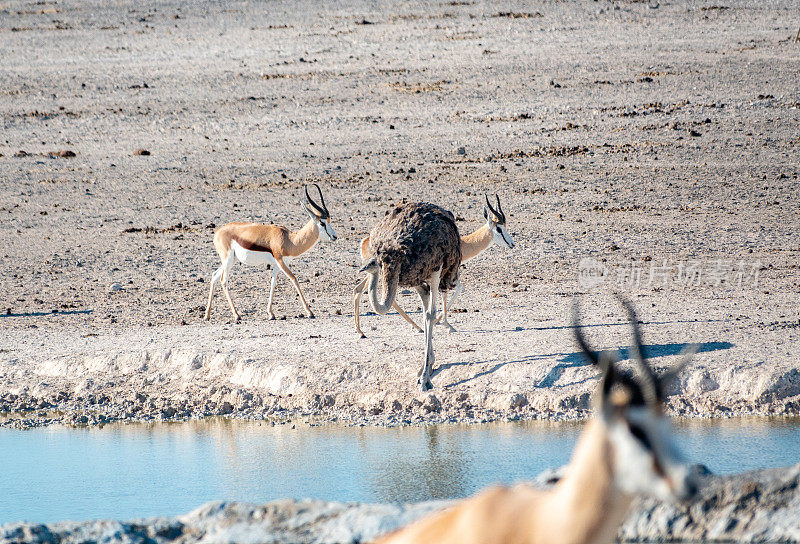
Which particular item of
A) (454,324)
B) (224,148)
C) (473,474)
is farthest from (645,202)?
(473,474)

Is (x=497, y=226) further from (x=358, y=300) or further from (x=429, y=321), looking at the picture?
(x=429, y=321)

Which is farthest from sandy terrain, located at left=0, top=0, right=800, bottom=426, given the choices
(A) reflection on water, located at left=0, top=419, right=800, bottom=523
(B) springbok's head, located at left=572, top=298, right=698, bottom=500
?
(B) springbok's head, located at left=572, top=298, right=698, bottom=500

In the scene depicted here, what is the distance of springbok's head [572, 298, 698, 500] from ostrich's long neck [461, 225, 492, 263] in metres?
9.10

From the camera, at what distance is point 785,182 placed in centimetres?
1542

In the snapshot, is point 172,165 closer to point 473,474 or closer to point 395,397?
point 395,397

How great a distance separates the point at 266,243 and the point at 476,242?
2.31 m

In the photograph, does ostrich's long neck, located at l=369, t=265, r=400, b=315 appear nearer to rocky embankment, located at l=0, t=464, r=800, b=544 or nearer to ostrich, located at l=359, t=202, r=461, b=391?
ostrich, located at l=359, t=202, r=461, b=391

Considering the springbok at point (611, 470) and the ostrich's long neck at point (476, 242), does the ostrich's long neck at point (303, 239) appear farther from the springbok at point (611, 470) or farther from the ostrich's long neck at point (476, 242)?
the springbok at point (611, 470)

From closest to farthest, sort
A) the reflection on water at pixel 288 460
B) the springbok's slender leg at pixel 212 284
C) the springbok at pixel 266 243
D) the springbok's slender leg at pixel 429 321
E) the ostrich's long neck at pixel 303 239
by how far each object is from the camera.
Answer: the reflection on water at pixel 288 460 < the springbok's slender leg at pixel 429 321 < the springbok's slender leg at pixel 212 284 < the springbok at pixel 266 243 < the ostrich's long neck at pixel 303 239

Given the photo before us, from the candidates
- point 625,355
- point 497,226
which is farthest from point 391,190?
point 625,355

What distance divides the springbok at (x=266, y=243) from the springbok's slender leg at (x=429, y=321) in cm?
282

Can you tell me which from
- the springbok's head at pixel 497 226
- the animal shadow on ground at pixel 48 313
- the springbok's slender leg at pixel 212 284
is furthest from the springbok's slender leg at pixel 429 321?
the animal shadow on ground at pixel 48 313

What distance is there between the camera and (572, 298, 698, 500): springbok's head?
7.90ft

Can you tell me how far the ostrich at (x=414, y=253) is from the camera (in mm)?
8742
